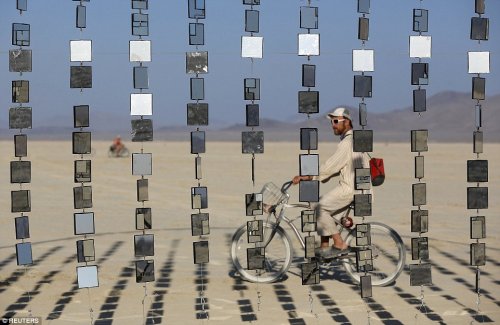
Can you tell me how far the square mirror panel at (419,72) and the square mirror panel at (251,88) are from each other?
1087 mm

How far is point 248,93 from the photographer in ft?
18.8

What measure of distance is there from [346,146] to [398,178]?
16814 millimetres

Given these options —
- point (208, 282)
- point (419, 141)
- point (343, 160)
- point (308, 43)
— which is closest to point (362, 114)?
point (419, 141)

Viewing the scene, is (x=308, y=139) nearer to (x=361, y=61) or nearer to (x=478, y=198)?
(x=361, y=61)

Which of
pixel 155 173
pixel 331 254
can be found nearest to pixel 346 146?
pixel 331 254

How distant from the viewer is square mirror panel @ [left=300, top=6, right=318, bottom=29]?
18.2ft

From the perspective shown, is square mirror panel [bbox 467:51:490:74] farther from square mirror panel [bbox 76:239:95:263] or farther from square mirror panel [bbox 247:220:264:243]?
square mirror panel [bbox 76:239:95:263]

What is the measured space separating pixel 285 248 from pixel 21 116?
3.61m

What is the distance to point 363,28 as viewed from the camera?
5680 millimetres

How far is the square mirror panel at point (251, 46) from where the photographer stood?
5.54m

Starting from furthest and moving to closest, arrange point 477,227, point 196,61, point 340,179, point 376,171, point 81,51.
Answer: point 340,179
point 376,171
point 477,227
point 196,61
point 81,51

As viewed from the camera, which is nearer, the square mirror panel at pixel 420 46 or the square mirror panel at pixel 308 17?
the square mirror panel at pixel 308 17

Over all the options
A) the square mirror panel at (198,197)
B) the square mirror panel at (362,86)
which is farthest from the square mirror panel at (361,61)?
the square mirror panel at (198,197)

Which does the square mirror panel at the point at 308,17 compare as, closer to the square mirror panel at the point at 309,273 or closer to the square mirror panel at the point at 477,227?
the square mirror panel at the point at 309,273
